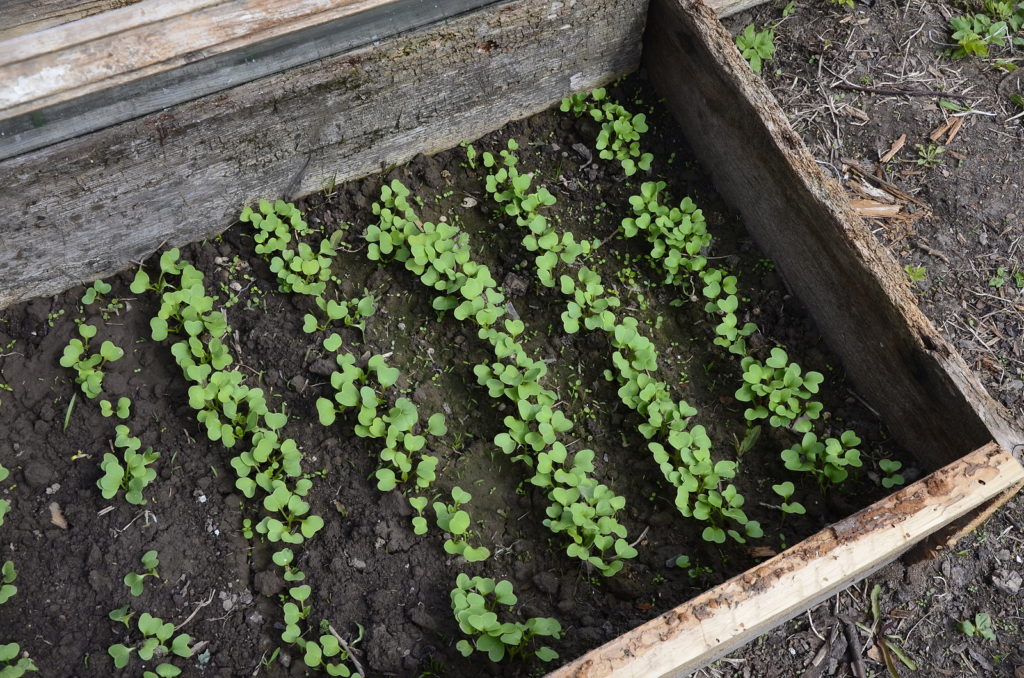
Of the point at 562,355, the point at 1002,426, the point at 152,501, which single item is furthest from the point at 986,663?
the point at 152,501

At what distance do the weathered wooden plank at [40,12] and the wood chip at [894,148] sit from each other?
2.53 m

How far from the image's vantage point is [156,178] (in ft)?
8.32

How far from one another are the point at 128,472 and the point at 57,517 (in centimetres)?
23

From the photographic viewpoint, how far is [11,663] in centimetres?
216

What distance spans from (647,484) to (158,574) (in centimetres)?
137

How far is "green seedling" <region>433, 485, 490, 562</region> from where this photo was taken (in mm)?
2303

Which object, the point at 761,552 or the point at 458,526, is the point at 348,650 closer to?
the point at 458,526

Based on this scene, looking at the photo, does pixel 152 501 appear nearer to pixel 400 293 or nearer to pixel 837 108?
pixel 400 293

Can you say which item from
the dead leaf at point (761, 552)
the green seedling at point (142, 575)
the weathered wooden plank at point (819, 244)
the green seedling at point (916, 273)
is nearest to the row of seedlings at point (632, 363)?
the dead leaf at point (761, 552)

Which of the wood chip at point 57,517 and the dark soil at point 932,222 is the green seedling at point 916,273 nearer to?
the dark soil at point 932,222

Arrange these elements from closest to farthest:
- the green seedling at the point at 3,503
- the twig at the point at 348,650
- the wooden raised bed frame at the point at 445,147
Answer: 1. the wooden raised bed frame at the point at 445,147
2. the twig at the point at 348,650
3. the green seedling at the point at 3,503

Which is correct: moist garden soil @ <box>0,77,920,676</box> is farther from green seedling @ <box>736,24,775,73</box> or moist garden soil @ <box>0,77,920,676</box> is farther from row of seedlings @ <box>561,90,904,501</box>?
green seedling @ <box>736,24,775,73</box>

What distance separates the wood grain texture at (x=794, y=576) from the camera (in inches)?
75.0

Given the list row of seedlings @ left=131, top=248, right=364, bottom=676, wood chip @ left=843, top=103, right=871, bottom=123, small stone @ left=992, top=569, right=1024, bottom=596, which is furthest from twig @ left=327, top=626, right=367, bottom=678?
wood chip @ left=843, top=103, right=871, bottom=123
